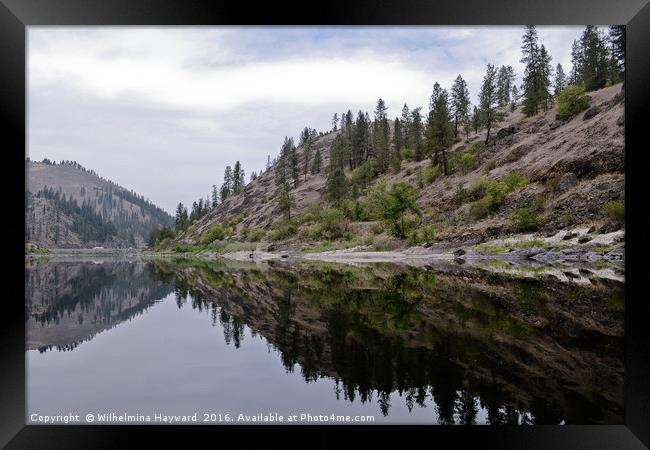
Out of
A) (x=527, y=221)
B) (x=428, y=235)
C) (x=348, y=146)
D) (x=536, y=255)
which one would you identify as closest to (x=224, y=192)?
(x=348, y=146)

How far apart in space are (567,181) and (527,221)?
782 cm

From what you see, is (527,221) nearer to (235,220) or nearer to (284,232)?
(284,232)

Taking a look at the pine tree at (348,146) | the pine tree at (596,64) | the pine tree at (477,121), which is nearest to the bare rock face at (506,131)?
the pine tree at (477,121)

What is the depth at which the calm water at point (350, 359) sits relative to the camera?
616 centimetres

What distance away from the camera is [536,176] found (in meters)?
52.6

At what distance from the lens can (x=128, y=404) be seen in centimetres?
668

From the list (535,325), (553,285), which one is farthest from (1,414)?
(553,285)

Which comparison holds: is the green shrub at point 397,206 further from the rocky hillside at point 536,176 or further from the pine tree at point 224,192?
the pine tree at point 224,192

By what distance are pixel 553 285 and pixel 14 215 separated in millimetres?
17985

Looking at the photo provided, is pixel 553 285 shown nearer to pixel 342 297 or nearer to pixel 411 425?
pixel 342 297

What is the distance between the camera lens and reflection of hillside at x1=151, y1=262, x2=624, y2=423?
6.12m

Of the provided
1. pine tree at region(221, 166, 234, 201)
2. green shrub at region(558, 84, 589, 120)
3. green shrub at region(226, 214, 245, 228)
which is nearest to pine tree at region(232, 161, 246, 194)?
pine tree at region(221, 166, 234, 201)

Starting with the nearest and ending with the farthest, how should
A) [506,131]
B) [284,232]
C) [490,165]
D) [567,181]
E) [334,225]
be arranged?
[567,181] → [490,165] → [506,131] → [334,225] → [284,232]

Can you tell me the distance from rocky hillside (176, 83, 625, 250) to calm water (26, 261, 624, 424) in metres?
22.6
